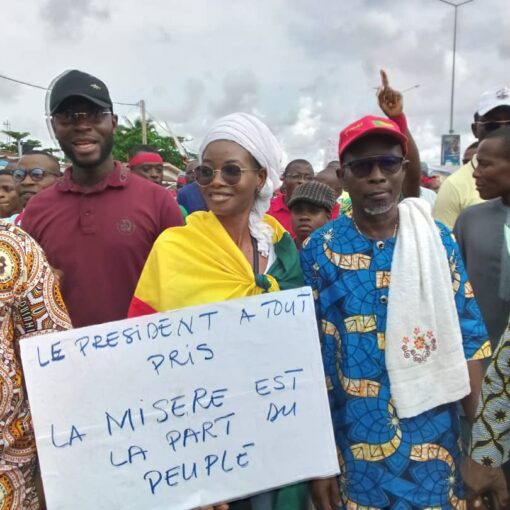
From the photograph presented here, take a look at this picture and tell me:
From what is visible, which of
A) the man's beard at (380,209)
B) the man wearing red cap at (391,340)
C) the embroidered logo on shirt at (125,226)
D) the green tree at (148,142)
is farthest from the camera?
the green tree at (148,142)

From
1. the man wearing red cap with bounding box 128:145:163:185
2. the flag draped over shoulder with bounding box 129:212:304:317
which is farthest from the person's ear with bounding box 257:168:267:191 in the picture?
the man wearing red cap with bounding box 128:145:163:185

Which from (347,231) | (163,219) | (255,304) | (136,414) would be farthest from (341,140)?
(136,414)

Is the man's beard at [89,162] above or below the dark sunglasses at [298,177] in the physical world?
below

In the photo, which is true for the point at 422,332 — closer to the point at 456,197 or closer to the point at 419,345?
the point at 419,345

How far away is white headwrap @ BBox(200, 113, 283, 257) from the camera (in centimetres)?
200

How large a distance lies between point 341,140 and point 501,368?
1.01 metres

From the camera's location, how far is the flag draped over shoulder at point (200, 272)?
1.88 meters

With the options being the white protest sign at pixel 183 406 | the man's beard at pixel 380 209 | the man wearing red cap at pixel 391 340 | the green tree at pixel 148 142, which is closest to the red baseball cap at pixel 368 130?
the man wearing red cap at pixel 391 340

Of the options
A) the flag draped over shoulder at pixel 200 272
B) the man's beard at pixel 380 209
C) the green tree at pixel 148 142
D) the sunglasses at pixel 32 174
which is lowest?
the flag draped over shoulder at pixel 200 272

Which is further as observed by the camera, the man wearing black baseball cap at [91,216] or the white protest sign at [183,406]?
the man wearing black baseball cap at [91,216]

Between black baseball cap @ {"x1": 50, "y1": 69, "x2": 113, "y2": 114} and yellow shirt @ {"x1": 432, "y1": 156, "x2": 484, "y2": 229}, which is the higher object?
black baseball cap @ {"x1": 50, "y1": 69, "x2": 113, "y2": 114}

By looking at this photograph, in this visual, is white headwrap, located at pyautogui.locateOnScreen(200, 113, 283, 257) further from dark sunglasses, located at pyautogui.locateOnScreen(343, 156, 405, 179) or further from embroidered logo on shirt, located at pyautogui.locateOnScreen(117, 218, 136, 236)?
embroidered logo on shirt, located at pyautogui.locateOnScreen(117, 218, 136, 236)

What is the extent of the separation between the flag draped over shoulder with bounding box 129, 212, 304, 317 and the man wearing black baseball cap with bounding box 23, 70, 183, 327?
444 millimetres

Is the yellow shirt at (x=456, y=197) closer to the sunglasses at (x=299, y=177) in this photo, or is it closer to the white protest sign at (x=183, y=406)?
the sunglasses at (x=299, y=177)
